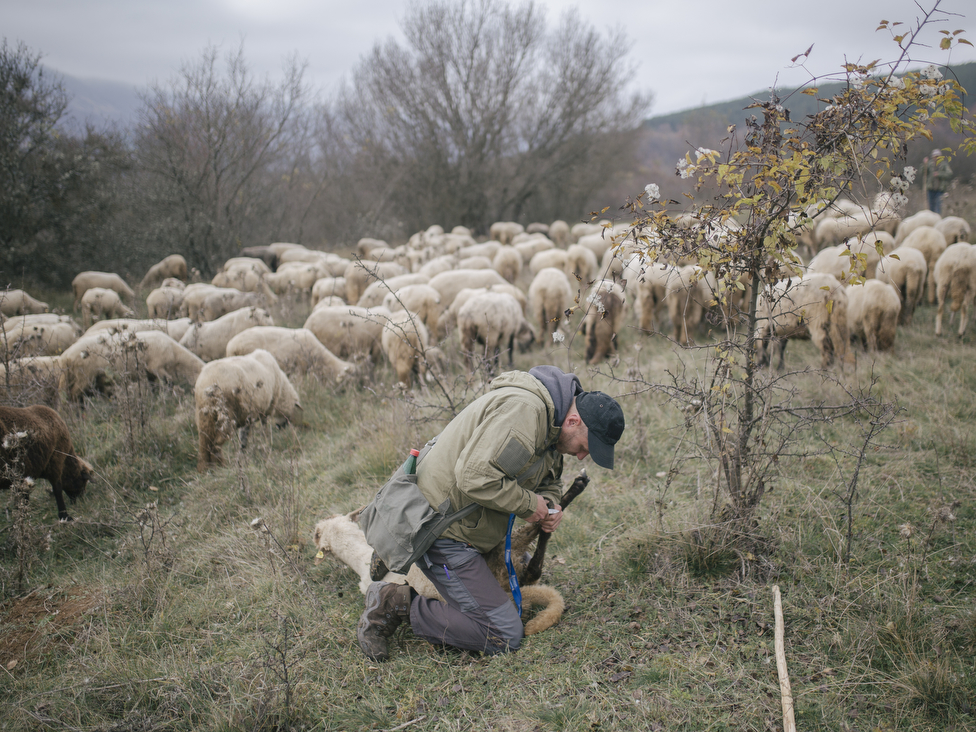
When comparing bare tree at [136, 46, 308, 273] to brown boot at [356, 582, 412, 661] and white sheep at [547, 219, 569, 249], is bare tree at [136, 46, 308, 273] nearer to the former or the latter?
white sheep at [547, 219, 569, 249]

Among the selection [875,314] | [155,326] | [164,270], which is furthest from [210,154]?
[875,314]

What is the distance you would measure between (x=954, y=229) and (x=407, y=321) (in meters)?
11.1

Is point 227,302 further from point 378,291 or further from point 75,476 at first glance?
point 75,476

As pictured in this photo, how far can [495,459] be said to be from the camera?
111 inches

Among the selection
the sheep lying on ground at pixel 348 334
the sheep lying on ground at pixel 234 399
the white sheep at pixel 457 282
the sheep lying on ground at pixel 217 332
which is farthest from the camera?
the white sheep at pixel 457 282

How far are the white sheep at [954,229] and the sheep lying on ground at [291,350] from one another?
11.7 m

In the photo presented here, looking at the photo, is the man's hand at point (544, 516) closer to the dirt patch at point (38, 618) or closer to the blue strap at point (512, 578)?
the blue strap at point (512, 578)

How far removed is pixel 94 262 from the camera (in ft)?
54.9

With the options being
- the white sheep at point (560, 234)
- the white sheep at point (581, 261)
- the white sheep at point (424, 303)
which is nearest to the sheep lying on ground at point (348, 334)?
the white sheep at point (424, 303)

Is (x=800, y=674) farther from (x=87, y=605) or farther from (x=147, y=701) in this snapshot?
(x=87, y=605)

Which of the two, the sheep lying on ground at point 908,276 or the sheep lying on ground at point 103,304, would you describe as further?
the sheep lying on ground at point 103,304

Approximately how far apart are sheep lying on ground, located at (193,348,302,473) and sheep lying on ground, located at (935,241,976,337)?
9.30 meters

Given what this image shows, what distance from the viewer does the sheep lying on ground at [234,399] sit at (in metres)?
5.76

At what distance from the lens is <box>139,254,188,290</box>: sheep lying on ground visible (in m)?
17.0
